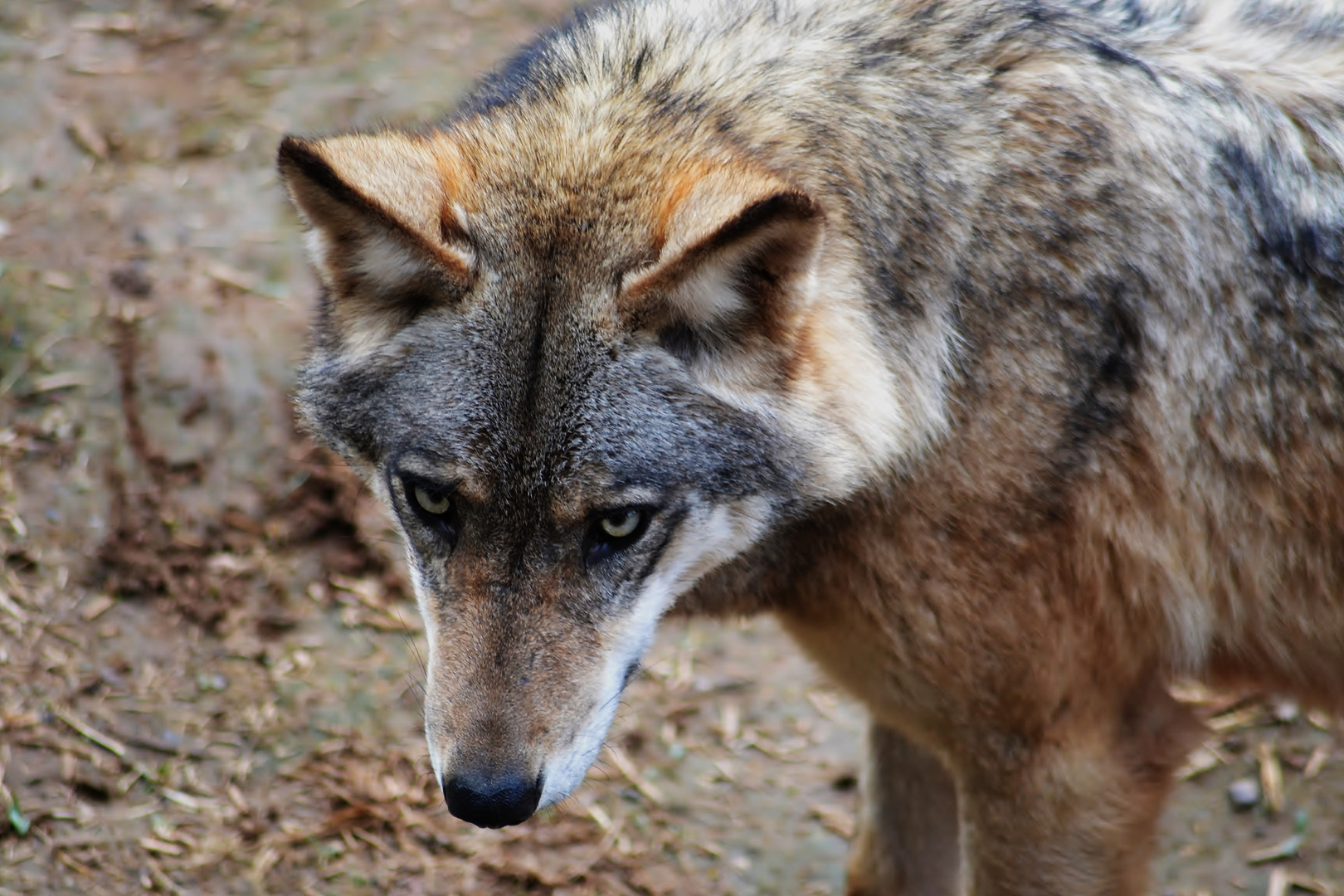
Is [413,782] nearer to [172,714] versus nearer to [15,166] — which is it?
[172,714]

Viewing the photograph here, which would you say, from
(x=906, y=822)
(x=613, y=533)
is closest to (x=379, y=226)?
(x=613, y=533)

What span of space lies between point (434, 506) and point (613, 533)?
0.50 metres

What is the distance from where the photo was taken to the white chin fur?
3.39 m

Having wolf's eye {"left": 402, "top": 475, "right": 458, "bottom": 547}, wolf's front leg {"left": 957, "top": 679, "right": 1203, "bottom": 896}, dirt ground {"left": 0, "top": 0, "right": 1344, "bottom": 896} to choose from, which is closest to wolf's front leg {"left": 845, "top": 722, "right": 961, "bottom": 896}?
A: dirt ground {"left": 0, "top": 0, "right": 1344, "bottom": 896}

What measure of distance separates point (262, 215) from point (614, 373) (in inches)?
176

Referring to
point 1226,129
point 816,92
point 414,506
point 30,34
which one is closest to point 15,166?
point 30,34

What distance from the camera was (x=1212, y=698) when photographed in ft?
20.7

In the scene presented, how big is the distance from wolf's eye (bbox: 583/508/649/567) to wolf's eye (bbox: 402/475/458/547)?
37cm

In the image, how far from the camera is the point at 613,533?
11.0ft

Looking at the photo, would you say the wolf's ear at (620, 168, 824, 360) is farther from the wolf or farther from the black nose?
the black nose

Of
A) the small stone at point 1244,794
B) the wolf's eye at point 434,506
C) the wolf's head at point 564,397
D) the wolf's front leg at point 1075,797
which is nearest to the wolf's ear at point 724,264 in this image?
the wolf's head at point 564,397

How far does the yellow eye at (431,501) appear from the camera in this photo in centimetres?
339

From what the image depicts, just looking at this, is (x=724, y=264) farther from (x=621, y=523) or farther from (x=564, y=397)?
(x=621, y=523)

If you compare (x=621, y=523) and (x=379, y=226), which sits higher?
(x=379, y=226)
